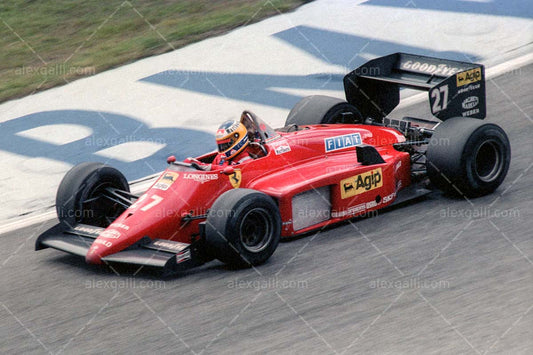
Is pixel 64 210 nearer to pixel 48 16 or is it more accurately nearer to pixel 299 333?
pixel 299 333

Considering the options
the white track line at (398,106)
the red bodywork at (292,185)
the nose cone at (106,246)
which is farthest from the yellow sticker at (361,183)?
the white track line at (398,106)

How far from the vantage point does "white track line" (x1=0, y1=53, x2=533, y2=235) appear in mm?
8352

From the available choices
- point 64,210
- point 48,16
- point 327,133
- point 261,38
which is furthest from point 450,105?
point 48,16

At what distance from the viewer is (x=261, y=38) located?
12.7 metres

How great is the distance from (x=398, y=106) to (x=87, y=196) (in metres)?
5.02

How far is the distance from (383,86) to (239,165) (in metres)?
2.72

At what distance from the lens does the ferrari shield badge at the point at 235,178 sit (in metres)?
6.97

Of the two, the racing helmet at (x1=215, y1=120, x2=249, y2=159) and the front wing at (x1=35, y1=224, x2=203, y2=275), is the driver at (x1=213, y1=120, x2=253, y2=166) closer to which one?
the racing helmet at (x1=215, y1=120, x2=249, y2=159)

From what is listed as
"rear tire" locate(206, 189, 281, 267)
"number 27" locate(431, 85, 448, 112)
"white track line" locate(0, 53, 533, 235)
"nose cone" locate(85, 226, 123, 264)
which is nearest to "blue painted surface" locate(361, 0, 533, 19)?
"white track line" locate(0, 53, 533, 235)

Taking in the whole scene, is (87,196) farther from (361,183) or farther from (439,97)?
(439,97)

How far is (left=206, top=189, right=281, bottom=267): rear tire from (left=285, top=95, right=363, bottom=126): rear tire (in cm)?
Result: 215

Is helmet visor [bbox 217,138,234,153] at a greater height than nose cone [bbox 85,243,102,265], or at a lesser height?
greater

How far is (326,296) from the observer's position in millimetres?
6051

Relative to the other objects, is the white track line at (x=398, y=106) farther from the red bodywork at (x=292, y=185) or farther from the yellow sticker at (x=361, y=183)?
the yellow sticker at (x=361, y=183)
